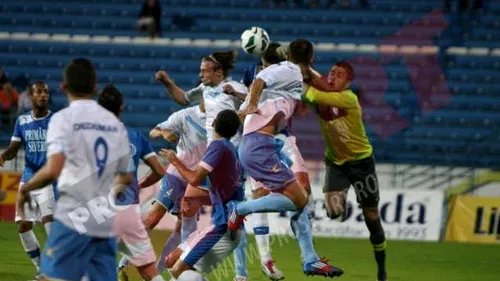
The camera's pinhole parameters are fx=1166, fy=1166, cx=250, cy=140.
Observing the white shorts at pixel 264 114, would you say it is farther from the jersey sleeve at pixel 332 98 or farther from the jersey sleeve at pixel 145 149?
the jersey sleeve at pixel 145 149

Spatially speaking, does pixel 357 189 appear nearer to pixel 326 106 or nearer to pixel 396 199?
pixel 326 106

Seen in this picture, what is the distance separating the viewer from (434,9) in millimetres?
28172

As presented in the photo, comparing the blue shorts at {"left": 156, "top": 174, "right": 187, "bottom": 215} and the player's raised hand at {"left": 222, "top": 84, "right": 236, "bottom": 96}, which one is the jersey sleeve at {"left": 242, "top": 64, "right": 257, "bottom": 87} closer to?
the player's raised hand at {"left": 222, "top": 84, "right": 236, "bottom": 96}

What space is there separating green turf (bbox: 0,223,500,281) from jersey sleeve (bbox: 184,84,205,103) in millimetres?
2068

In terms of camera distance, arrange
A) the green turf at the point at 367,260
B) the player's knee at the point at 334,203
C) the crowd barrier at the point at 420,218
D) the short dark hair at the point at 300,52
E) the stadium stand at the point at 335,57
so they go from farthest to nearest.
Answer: the stadium stand at the point at 335,57, the crowd barrier at the point at 420,218, the green turf at the point at 367,260, the player's knee at the point at 334,203, the short dark hair at the point at 300,52

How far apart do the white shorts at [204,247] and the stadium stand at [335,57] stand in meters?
12.8

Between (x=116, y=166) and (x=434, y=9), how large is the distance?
2103 centimetres

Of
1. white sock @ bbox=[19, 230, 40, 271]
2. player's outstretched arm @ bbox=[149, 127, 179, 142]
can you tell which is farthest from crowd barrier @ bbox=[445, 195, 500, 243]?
white sock @ bbox=[19, 230, 40, 271]

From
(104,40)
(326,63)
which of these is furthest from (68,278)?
(104,40)

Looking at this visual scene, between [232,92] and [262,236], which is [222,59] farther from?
[262,236]

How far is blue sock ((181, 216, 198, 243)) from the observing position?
11914 millimetres

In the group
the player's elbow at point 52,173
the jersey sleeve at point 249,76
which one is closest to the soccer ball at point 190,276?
the player's elbow at point 52,173

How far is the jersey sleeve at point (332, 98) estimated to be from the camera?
1300cm

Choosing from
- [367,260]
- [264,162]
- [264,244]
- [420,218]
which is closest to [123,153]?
[264,162]
